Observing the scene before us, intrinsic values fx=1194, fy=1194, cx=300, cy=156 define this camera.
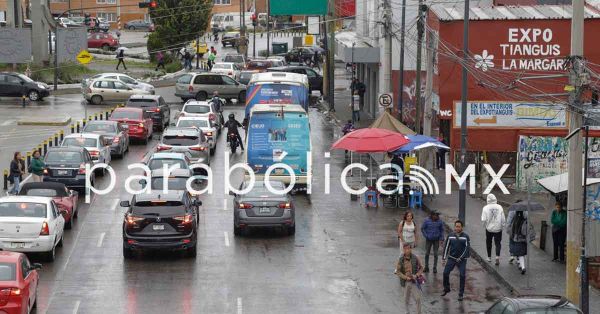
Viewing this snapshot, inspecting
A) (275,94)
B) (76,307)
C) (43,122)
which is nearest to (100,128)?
(275,94)

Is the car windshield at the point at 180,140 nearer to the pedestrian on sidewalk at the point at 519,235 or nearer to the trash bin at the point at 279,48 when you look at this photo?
the pedestrian on sidewalk at the point at 519,235

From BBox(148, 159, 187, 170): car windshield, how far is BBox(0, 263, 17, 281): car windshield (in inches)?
638

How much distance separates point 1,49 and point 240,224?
48062 mm

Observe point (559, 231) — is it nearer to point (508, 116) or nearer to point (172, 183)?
point (172, 183)

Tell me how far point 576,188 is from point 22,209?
12295mm

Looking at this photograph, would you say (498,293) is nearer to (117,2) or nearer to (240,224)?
(240,224)

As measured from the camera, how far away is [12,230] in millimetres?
26469

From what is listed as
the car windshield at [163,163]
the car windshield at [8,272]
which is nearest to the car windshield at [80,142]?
the car windshield at [163,163]

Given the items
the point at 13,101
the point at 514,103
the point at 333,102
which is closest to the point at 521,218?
the point at 514,103

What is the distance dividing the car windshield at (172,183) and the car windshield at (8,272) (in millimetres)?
13179

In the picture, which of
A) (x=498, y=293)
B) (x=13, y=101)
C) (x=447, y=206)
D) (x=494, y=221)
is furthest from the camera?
(x=13, y=101)

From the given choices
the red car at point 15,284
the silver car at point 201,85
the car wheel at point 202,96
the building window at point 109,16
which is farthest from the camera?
the building window at point 109,16

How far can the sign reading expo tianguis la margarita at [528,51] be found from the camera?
42.5 m

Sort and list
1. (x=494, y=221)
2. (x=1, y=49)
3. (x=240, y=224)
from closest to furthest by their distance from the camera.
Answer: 1. (x=494, y=221)
2. (x=240, y=224)
3. (x=1, y=49)
